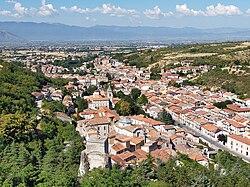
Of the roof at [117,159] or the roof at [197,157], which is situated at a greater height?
the roof at [117,159]

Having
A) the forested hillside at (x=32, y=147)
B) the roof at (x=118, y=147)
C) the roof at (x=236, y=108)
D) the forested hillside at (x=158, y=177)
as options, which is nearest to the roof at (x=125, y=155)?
the roof at (x=118, y=147)

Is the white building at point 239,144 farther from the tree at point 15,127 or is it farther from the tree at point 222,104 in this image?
the tree at point 15,127

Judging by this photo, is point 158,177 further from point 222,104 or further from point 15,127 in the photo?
point 222,104

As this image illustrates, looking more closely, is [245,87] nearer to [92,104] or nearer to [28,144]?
[92,104]

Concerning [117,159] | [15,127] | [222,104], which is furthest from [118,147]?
[222,104]

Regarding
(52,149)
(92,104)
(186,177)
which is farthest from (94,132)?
(92,104)

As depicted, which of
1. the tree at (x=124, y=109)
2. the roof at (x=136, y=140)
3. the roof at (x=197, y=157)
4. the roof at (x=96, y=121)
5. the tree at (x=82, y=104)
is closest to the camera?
the roof at (x=197, y=157)

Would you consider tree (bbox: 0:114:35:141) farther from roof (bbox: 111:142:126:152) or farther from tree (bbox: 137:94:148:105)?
tree (bbox: 137:94:148:105)

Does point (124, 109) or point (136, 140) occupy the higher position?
point (136, 140)

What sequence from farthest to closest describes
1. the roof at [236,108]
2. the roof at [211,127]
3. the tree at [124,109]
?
1. the roof at [236,108]
2. the tree at [124,109]
3. the roof at [211,127]
